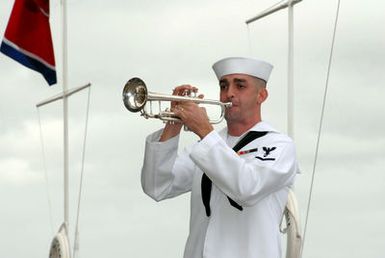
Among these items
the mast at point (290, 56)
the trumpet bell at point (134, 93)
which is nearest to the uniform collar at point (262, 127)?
the trumpet bell at point (134, 93)

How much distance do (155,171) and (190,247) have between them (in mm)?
545

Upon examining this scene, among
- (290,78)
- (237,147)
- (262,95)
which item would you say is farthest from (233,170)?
(290,78)

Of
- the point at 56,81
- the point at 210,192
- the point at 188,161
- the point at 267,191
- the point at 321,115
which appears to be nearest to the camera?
the point at 267,191

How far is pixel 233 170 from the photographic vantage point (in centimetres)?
488

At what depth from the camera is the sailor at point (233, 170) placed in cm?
494

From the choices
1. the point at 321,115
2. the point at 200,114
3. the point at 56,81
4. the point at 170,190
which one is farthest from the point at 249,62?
the point at 56,81

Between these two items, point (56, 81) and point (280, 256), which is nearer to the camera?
point (280, 256)

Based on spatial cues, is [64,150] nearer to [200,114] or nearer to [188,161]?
[188,161]

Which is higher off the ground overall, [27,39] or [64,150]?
[27,39]

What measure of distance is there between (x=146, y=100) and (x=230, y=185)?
867 mm

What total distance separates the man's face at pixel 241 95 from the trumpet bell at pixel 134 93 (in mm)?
504

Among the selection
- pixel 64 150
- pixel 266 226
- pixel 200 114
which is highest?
pixel 200 114

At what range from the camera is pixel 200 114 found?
5.05 m

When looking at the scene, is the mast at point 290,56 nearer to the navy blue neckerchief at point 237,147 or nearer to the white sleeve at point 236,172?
the navy blue neckerchief at point 237,147
